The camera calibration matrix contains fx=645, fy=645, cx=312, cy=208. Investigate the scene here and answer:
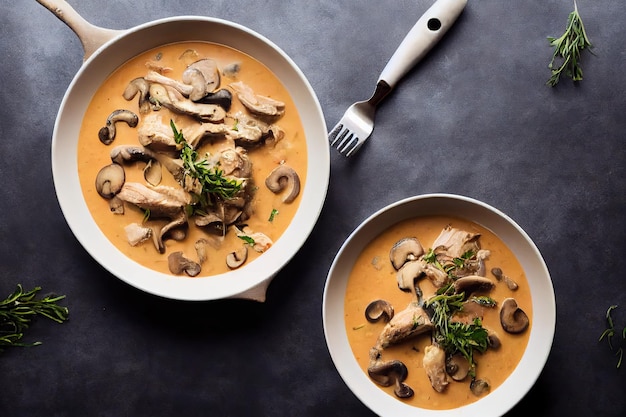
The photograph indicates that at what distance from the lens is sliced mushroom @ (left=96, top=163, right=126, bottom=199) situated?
10.3 ft

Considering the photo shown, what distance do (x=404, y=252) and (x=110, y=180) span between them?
148 centimetres

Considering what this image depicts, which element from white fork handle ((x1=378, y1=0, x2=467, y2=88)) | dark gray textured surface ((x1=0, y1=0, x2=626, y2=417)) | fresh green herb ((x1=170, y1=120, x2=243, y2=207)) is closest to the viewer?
fresh green herb ((x1=170, y1=120, x2=243, y2=207))

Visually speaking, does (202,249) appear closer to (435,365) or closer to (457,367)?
(435,365)

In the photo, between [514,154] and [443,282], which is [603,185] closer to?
[514,154]

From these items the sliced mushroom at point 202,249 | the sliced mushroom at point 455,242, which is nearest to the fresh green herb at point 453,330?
the sliced mushroom at point 455,242

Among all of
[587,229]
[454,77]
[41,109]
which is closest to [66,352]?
[41,109]

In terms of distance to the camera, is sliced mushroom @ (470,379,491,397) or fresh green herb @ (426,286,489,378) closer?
fresh green herb @ (426,286,489,378)

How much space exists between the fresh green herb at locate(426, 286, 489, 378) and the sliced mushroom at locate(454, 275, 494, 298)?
4 centimetres

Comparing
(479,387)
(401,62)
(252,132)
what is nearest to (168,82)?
(252,132)

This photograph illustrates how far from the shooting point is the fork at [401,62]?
3260 millimetres

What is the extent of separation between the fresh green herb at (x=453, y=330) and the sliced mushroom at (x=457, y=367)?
3 centimetres

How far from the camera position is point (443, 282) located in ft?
10.3

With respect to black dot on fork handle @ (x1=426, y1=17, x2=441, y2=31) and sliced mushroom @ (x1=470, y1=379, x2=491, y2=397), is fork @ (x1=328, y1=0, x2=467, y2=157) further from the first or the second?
sliced mushroom @ (x1=470, y1=379, x2=491, y2=397)

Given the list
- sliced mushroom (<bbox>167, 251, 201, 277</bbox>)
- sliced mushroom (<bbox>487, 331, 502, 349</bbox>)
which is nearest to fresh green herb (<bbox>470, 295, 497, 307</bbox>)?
sliced mushroom (<bbox>487, 331, 502, 349</bbox>)
